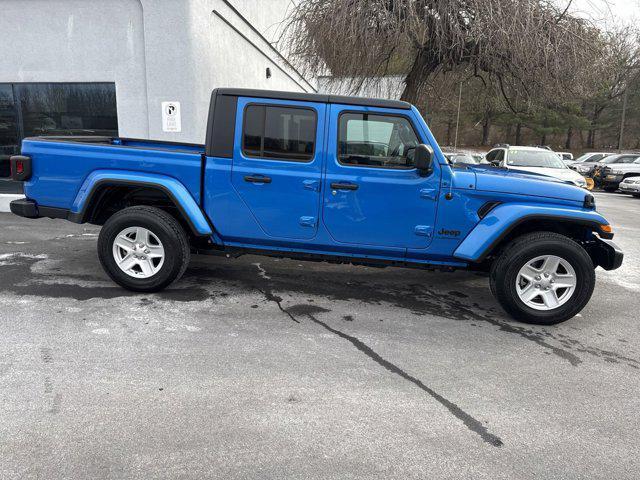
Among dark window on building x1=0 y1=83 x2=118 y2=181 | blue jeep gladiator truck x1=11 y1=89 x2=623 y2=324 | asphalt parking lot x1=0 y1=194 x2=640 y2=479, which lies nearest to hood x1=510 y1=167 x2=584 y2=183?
asphalt parking lot x1=0 y1=194 x2=640 y2=479

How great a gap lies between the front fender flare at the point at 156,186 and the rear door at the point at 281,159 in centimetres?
48

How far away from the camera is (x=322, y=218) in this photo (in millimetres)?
4387

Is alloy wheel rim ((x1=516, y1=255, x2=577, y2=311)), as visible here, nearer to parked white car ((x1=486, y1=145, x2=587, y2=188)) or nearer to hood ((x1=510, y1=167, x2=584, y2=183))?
hood ((x1=510, y1=167, x2=584, y2=183))

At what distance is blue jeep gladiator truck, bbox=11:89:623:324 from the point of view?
4215 mm

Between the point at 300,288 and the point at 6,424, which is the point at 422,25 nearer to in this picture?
the point at 300,288

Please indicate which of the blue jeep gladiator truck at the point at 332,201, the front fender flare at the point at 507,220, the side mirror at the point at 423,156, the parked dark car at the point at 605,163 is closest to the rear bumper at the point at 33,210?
the blue jeep gladiator truck at the point at 332,201

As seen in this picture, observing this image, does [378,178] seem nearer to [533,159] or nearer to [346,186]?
[346,186]

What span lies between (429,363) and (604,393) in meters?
1.20

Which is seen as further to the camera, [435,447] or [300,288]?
[300,288]

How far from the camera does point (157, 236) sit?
4453 millimetres

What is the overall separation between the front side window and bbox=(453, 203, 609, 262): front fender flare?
935 mm

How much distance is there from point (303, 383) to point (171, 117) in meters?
7.50

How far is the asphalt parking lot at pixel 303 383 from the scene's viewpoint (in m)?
2.34

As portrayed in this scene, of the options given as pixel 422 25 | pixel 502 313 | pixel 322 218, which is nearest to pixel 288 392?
pixel 322 218
